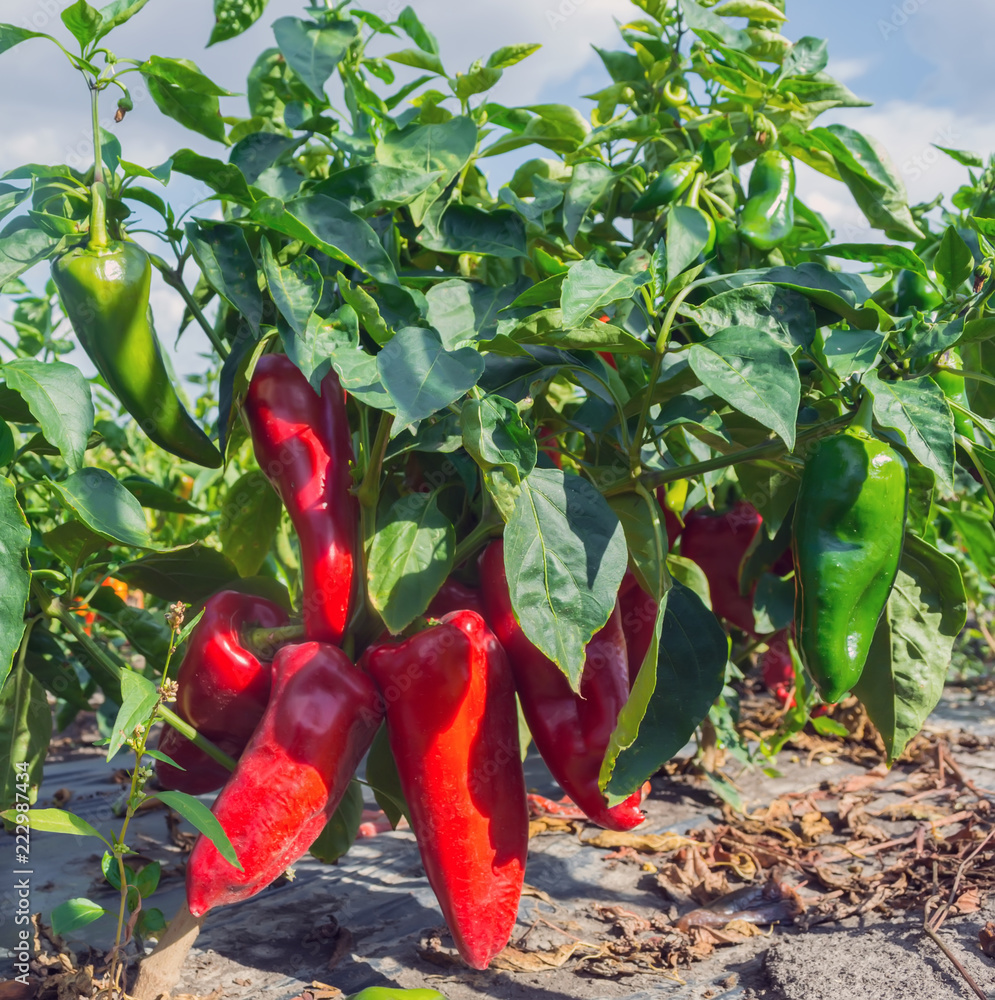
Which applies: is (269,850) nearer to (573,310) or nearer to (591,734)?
(591,734)

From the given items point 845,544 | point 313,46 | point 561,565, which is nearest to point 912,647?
point 845,544

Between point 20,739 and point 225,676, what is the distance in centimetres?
32

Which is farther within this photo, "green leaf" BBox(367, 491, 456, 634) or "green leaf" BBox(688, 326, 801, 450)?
"green leaf" BBox(367, 491, 456, 634)

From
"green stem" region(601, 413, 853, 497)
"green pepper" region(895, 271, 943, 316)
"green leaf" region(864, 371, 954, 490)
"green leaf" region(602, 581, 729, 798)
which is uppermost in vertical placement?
"green pepper" region(895, 271, 943, 316)

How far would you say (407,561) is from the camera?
3.34ft

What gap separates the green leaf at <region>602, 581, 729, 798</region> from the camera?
1020 mm

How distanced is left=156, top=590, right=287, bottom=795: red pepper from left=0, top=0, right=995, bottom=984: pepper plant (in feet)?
0.18

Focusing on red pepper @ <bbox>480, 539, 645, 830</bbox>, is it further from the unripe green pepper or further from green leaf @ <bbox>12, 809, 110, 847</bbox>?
green leaf @ <bbox>12, 809, 110, 847</bbox>

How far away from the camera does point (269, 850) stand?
3.16 feet

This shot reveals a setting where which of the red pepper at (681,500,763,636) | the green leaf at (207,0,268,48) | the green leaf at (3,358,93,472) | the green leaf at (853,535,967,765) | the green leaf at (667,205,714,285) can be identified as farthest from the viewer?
the red pepper at (681,500,763,636)

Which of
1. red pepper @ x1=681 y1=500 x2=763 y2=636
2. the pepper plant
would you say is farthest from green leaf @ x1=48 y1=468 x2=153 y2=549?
red pepper @ x1=681 y1=500 x2=763 y2=636

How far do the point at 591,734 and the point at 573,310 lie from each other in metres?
0.51

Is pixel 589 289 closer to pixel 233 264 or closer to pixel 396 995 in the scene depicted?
pixel 233 264

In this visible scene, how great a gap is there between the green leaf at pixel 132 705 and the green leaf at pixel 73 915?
0.66 feet
